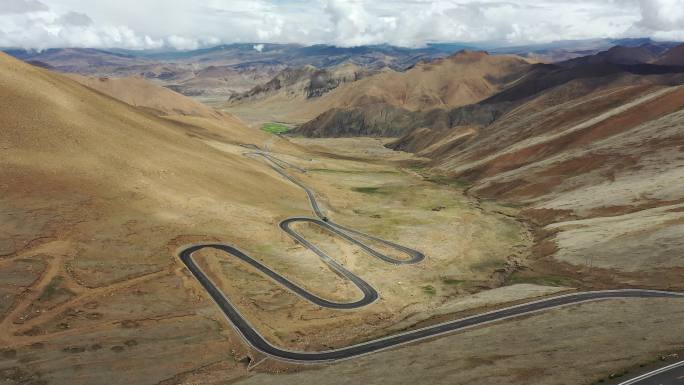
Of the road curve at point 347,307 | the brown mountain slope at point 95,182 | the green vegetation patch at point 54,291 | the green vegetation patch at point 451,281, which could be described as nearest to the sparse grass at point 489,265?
the green vegetation patch at point 451,281

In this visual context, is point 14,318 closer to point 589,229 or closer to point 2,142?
point 2,142

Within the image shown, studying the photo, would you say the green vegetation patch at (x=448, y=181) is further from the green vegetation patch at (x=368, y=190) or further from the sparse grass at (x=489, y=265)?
the sparse grass at (x=489, y=265)

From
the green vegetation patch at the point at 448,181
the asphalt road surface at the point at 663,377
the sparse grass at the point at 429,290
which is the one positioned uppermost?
the asphalt road surface at the point at 663,377

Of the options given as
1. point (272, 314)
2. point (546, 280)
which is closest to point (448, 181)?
point (546, 280)

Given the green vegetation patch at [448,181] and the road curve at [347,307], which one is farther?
the green vegetation patch at [448,181]

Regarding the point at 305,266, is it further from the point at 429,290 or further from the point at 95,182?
the point at 95,182

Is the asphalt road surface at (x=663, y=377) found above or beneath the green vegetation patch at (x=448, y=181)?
above

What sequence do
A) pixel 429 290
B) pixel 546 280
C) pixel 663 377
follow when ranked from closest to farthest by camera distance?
pixel 663 377 → pixel 546 280 → pixel 429 290

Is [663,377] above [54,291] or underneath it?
above

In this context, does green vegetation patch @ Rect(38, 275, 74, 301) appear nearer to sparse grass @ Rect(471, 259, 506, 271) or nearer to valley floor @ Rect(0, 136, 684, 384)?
valley floor @ Rect(0, 136, 684, 384)

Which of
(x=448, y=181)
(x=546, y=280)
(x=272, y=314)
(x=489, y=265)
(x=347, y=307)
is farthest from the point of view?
(x=448, y=181)

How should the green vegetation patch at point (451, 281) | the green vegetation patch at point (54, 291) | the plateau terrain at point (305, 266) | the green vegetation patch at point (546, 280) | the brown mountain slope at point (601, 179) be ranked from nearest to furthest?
the plateau terrain at point (305, 266)
the green vegetation patch at point (54, 291)
the green vegetation patch at point (546, 280)
the brown mountain slope at point (601, 179)
the green vegetation patch at point (451, 281)
